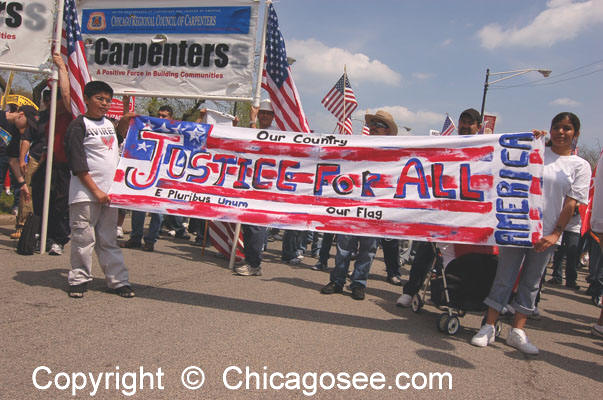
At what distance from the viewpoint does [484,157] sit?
4.27 metres

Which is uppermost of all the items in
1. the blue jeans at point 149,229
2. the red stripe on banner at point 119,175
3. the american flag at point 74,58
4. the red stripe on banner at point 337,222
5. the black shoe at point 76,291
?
the american flag at point 74,58

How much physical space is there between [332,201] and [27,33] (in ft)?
16.3

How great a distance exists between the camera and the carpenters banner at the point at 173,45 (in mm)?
6145

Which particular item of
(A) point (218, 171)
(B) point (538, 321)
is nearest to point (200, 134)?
(A) point (218, 171)

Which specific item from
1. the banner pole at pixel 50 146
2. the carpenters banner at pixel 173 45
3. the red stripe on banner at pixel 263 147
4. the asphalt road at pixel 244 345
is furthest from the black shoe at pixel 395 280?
the banner pole at pixel 50 146

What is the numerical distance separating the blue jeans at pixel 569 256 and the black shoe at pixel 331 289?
5.41 m

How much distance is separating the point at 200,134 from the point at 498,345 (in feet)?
12.5

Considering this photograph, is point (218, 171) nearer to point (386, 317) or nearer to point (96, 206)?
point (96, 206)

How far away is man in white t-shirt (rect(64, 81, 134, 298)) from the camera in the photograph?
410 cm

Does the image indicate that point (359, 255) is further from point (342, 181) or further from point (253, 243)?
point (253, 243)

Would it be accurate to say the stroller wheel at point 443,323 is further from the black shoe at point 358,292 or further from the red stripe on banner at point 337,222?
the black shoe at point 358,292

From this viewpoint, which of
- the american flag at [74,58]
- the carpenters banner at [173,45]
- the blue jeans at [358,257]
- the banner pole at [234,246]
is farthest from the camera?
the banner pole at [234,246]

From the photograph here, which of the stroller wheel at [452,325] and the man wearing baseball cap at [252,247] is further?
the man wearing baseball cap at [252,247]

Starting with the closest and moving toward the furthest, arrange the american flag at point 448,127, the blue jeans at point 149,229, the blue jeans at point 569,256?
the blue jeans at point 149,229 < the blue jeans at point 569,256 < the american flag at point 448,127
